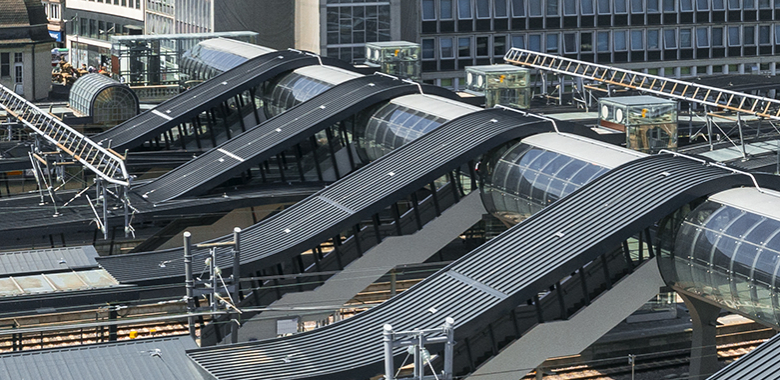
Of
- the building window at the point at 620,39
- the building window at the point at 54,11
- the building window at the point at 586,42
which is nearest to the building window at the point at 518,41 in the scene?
the building window at the point at 586,42

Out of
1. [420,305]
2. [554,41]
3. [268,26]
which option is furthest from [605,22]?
[420,305]

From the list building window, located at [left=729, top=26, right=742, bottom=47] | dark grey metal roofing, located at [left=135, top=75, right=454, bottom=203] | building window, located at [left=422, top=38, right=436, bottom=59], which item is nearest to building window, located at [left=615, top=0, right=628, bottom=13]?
building window, located at [left=729, top=26, right=742, bottom=47]

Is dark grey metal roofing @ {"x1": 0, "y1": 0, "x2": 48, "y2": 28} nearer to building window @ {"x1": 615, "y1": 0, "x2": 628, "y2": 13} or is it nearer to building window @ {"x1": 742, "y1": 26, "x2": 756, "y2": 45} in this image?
building window @ {"x1": 615, "y1": 0, "x2": 628, "y2": 13}

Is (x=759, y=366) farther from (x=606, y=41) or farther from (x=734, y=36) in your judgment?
(x=734, y=36)

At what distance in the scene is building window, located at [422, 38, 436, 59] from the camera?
86125mm

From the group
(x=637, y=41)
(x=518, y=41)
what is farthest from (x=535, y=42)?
(x=637, y=41)

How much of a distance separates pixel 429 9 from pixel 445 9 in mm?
1246

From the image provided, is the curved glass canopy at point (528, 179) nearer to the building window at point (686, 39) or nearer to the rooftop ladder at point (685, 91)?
the rooftop ladder at point (685, 91)

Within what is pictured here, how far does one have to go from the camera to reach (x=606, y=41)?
9044 centimetres

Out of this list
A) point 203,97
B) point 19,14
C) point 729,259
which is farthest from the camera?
point 19,14

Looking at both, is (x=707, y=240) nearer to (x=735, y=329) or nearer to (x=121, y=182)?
(x=735, y=329)

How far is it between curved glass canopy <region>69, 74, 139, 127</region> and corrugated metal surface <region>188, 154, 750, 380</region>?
32.5 meters

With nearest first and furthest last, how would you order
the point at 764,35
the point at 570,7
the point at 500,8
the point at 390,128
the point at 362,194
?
the point at 362,194, the point at 390,128, the point at 500,8, the point at 570,7, the point at 764,35

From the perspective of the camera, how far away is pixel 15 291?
114 feet
